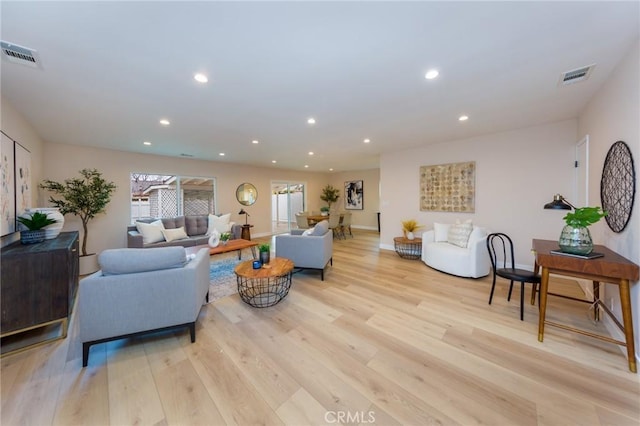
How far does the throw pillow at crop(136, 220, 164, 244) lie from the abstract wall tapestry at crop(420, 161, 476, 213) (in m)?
5.67

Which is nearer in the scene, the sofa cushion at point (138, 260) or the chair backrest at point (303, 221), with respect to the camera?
the sofa cushion at point (138, 260)

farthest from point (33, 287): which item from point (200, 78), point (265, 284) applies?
point (200, 78)

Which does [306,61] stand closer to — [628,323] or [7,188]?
[628,323]

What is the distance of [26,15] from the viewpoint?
145 centimetres

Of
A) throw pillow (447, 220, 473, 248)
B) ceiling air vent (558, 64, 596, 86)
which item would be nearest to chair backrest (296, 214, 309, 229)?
throw pillow (447, 220, 473, 248)

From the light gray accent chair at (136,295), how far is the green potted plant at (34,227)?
1.37m

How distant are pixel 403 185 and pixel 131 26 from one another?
5.07m

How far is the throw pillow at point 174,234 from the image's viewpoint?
4.67m

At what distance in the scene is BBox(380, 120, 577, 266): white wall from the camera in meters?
3.59

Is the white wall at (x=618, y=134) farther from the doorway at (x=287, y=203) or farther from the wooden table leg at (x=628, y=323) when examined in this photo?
the doorway at (x=287, y=203)

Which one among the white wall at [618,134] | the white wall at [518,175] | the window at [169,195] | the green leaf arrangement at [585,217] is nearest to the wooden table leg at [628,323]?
the white wall at [618,134]

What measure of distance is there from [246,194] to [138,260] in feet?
18.8

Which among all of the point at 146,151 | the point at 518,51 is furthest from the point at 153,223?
the point at 518,51

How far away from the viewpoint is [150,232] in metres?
4.52
